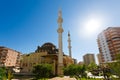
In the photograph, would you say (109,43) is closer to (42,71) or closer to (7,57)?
(7,57)

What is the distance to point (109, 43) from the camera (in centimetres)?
6519

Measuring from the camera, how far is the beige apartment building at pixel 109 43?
60500 mm

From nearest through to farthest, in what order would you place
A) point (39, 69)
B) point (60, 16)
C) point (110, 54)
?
point (39, 69), point (60, 16), point (110, 54)

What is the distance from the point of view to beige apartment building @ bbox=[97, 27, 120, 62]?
60.5m

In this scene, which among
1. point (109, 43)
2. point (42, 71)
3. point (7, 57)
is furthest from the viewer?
point (109, 43)

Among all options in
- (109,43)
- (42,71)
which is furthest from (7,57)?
(109,43)

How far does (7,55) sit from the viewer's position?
194 ft

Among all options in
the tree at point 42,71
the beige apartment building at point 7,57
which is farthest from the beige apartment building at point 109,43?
the beige apartment building at point 7,57

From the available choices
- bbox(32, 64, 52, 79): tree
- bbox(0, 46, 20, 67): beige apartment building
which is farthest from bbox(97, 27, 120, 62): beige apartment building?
bbox(0, 46, 20, 67): beige apartment building

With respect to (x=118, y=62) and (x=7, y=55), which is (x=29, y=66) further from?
(x=118, y=62)

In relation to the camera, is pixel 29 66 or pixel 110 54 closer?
pixel 29 66

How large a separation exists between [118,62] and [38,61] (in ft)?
100

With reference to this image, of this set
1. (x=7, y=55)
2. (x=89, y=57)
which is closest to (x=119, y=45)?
(x=89, y=57)

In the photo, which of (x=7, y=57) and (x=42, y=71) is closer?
(x=42, y=71)
